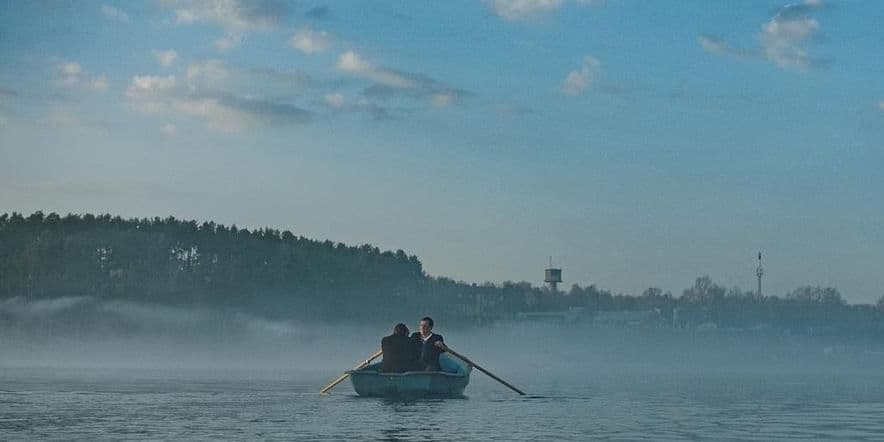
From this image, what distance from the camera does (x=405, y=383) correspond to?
54.6 metres

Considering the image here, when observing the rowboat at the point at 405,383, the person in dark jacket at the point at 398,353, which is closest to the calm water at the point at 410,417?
the rowboat at the point at 405,383

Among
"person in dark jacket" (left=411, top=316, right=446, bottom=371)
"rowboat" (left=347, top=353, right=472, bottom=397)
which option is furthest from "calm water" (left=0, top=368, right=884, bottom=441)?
"person in dark jacket" (left=411, top=316, right=446, bottom=371)

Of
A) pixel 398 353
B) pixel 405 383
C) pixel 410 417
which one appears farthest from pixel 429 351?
pixel 410 417

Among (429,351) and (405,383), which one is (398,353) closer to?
(405,383)

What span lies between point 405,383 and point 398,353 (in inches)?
47.6

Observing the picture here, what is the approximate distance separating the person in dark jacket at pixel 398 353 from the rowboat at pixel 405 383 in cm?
57

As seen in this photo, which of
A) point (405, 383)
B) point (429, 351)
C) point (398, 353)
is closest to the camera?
point (405, 383)

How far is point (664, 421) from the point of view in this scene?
43.5 m

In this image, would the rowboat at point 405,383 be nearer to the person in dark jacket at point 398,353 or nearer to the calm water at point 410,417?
the person in dark jacket at point 398,353

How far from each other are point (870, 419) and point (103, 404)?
2474 cm

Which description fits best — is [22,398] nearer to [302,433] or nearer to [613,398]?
Answer: [302,433]

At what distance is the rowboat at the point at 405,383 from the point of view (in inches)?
2147

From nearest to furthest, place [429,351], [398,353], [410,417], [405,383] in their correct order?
[410,417] → [405,383] → [398,353] → [429,351]

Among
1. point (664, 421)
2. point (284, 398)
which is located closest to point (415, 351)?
point (284, 398)
